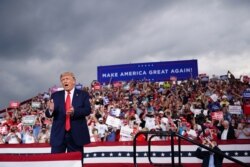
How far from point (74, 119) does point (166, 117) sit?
8.48m

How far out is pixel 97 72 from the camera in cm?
3036

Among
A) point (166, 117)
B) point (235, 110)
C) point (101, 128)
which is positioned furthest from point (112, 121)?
point (235, 110)

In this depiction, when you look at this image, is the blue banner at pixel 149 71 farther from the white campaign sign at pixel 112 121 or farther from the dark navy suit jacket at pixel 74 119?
the dark navy suit jacket at pixel 74 119

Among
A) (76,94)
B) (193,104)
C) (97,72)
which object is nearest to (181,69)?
(97,72)

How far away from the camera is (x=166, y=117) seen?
1428 cm

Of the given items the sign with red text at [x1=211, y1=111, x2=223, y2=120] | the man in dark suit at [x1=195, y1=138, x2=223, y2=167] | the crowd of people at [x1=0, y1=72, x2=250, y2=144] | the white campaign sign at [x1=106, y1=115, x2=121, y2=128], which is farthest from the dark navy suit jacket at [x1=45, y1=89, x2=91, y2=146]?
the sign with red text at [x1=211, y1=111, x2=223, y2=120]

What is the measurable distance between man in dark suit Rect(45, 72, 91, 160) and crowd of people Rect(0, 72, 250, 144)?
405 centimetres

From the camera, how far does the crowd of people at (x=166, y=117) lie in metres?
12.3

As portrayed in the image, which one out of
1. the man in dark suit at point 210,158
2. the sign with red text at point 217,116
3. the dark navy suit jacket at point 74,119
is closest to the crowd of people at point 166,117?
the sign with red text at point 217,116

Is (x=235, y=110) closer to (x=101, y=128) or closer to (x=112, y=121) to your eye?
(x=112, y=121)

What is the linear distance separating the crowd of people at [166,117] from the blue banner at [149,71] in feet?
20.9

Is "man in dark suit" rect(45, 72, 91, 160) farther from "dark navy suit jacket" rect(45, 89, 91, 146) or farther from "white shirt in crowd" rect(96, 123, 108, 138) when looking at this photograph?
"white shirt in crowd" rect(96, 123, 108, 138)

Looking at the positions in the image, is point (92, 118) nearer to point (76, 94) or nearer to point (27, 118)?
point (27, 118)

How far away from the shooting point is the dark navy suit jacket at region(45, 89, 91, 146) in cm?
611
